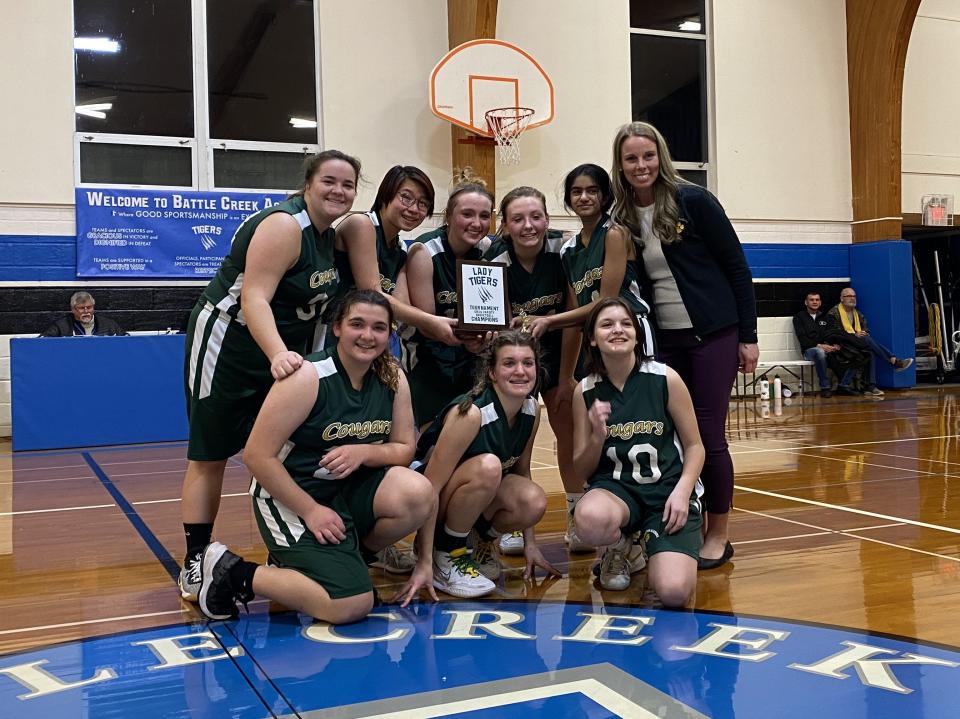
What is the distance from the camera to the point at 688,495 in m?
2.59

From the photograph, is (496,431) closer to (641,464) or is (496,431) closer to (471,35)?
(641,464)

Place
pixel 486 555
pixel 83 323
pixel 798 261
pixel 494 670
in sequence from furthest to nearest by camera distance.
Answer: pixel 798 261 → pixel 83 323 → pixel 486 555 → pixel 494 670

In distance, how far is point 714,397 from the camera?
2.95 metres

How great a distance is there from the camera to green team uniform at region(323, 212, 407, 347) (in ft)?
9.20

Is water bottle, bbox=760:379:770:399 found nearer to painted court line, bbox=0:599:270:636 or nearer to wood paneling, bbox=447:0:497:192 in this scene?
wood paneling, bbox=447:0:497:192

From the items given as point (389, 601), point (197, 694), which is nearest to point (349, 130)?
point (389, 601)

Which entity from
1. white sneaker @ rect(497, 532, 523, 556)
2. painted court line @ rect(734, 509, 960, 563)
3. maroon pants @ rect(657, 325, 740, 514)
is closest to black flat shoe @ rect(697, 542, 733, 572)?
maroon pants @ rect(657, 325, 740, 514)

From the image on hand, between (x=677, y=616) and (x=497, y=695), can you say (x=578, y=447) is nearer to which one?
(x=677, y=616)

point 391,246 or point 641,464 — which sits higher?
point 391,246

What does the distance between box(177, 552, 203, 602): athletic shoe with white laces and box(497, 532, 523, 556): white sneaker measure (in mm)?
1065

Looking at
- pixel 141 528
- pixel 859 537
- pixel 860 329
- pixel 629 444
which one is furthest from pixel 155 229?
pixel 860 329

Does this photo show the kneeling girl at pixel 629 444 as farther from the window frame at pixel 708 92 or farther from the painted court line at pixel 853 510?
the window frame at pixel 708 92

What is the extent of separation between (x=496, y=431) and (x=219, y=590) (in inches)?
35.8

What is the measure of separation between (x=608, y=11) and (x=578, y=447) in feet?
25.6
